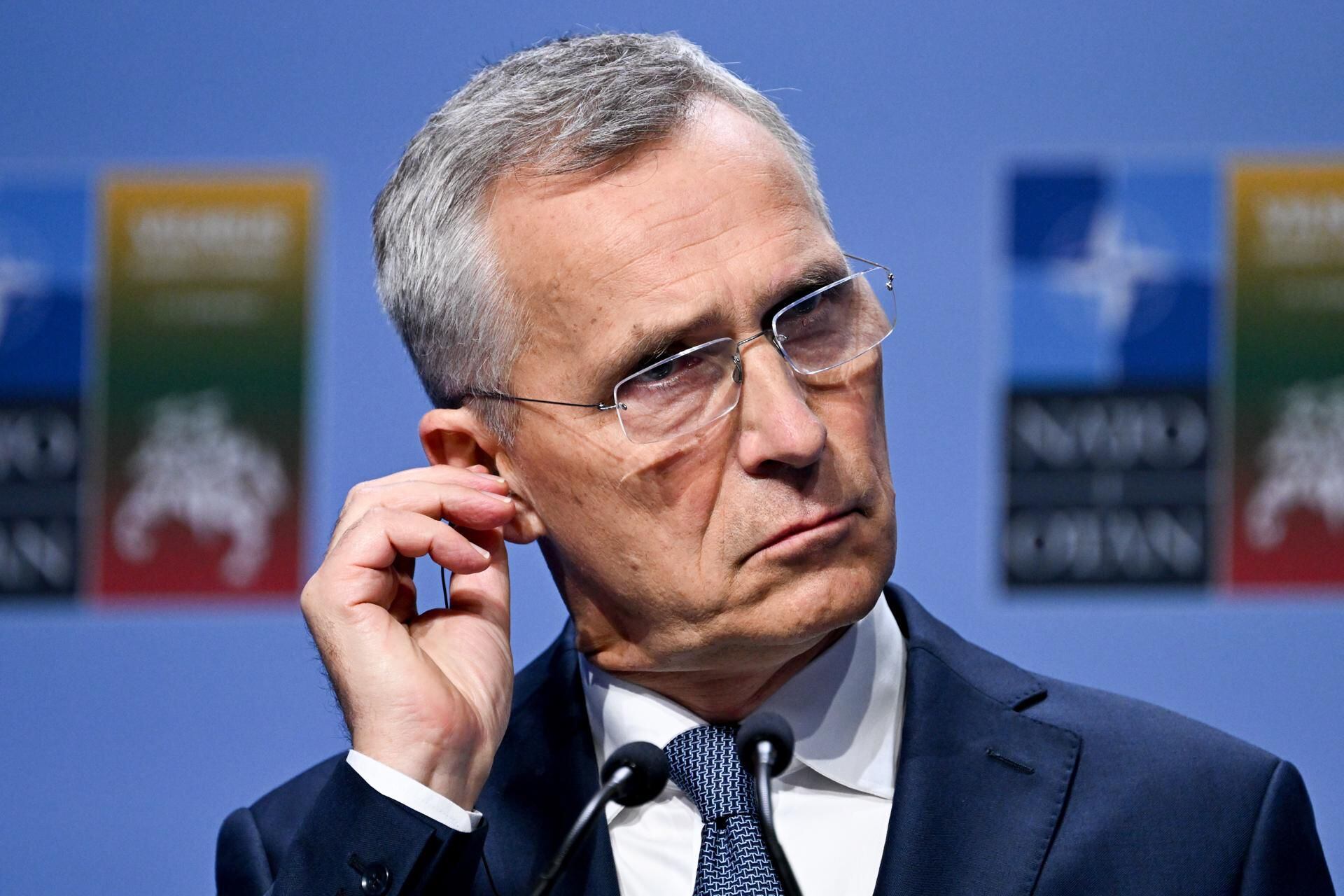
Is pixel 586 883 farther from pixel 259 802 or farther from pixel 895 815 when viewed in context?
pixel 259 802

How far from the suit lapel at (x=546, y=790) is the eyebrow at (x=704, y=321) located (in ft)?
1.49

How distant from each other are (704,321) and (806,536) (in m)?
0.26

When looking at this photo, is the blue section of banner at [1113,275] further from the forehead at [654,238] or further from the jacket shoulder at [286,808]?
the jacket shoulder at [286,808]

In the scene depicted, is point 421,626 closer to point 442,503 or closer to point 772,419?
point 442,503

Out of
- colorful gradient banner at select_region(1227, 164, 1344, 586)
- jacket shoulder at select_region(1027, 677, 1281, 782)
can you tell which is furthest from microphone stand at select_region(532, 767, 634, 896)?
colorful gradient banner at select_region(1227, 164, 1344, 586)

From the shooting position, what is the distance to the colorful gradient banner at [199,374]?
3.05 metres

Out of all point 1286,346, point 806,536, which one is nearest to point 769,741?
point 806,536

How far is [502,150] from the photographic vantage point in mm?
1699

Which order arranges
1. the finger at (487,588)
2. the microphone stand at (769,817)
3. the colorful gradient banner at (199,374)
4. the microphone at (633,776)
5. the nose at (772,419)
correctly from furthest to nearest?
the colorful gradient banner at (199,374)
the finger at (487,588)
the nose at (772,419)
the microphone at (633,776)
the microphone stand at (769,817)

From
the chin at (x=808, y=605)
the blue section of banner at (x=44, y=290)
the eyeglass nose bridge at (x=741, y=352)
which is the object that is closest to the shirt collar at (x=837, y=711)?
the chin at (x=808, y=605)

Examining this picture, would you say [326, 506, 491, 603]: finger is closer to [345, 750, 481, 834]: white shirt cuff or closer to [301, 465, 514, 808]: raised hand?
[301, 465, 514, 808]: raised hand

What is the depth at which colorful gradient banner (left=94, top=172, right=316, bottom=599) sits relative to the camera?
3.05m

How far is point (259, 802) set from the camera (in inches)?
74.2

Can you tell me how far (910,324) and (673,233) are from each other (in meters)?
1.38
